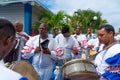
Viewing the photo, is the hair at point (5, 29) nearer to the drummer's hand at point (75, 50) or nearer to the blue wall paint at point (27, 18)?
the drummer's hand at point (75, 50)

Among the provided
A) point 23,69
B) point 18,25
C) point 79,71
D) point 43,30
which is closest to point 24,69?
point 23,69

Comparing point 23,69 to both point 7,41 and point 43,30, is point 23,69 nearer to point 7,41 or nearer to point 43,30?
point 7,41

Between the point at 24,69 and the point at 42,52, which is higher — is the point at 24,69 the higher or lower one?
the lower one

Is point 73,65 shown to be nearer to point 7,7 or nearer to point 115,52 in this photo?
point 115,52

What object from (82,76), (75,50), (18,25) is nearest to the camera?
(82,76)

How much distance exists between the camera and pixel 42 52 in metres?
5.71

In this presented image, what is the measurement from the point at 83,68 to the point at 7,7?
12992 mm

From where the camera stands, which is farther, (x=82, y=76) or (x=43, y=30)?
(x=43, y=30)

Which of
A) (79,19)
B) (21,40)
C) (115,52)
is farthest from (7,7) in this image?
(79,19)

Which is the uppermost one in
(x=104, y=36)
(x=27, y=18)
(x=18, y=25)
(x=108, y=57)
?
(x=27, y=18)

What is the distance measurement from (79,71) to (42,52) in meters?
2.32

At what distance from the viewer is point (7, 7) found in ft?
52.5

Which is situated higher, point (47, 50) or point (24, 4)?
point (24, 4)

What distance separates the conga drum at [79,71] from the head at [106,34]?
0.83 meters
